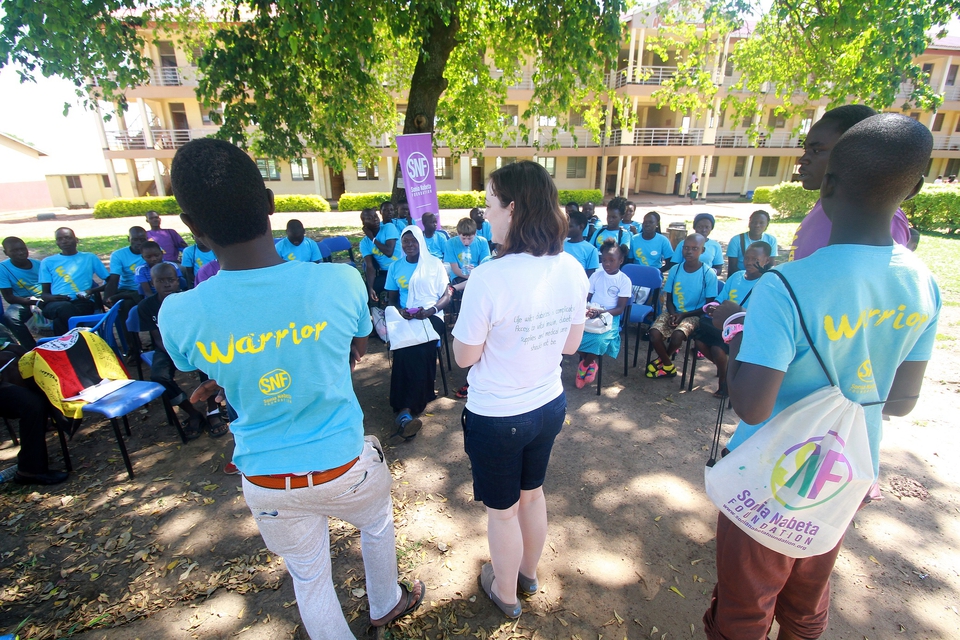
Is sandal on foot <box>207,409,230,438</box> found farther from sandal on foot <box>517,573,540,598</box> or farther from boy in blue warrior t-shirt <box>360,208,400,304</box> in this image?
sandal on foot <box>517,573,540,598</box>

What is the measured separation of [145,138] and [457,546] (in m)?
29.7

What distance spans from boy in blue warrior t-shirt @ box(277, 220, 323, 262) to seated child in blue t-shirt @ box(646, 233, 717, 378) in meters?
4.89

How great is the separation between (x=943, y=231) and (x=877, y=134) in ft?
60.6

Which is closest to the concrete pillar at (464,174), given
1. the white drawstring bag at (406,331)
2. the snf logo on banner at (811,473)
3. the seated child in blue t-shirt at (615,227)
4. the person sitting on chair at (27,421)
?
the seated child in blue t-shirt at (615,227)

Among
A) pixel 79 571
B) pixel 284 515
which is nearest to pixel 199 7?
pixel 79 571

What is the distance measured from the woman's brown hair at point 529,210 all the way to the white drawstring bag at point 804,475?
29.7 inches

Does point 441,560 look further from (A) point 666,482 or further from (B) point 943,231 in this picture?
(B) point 943,231

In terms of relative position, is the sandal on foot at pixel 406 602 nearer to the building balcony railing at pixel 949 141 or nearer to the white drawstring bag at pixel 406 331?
the white drawstring bag at pixel 406 331

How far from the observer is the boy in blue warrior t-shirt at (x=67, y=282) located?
17.7ft

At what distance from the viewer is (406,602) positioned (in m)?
2.30

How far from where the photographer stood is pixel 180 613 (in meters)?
2.41

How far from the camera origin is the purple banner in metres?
7.52

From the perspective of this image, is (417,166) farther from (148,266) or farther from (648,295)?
(648,295)

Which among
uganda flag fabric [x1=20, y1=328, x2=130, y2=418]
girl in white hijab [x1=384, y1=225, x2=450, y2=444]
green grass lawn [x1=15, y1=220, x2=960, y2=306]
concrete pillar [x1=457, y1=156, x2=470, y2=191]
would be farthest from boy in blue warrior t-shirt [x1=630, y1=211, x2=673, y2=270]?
concrete pillar [x1=457, y1=156, x2=470, y2=191]
